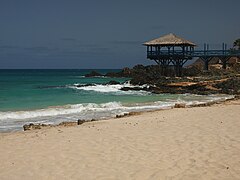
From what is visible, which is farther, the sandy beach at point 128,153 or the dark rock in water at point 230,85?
the dark rock in water at point 230,85

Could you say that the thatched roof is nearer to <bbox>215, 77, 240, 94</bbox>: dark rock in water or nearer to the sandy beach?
<bbox>215, 77, 240, 94</bbox>: dark rock in water

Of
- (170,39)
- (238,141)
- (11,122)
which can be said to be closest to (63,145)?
(238,141)

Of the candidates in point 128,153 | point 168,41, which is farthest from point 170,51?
point 128,153

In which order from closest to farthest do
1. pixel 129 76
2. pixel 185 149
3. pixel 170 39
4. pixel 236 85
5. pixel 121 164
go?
pixel 121 164, pixel 185 149, pixel 236 85, pixel 170 39, pixel 129 76

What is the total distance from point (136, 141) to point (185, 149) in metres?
1.43

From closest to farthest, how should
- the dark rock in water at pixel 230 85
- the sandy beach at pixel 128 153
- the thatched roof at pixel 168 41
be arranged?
the sandy beach at pixel 128 153
the dark rock in water at pixel 230 85
the thatched roof at pixel 168 41

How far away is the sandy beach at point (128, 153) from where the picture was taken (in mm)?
6031

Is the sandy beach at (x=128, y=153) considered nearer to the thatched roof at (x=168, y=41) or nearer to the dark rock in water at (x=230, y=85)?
the dark rock in water at (x=230, y=85)

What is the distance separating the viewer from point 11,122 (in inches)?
566

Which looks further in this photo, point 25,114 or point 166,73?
point 166,73

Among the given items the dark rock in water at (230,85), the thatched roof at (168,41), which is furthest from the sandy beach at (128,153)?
the thatched roof at (168,41)

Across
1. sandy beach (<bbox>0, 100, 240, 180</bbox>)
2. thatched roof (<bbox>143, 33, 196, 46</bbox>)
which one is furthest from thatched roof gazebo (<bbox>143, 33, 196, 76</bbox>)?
sandy beach (<bbox>0, 100, 240, 180</bbox>)

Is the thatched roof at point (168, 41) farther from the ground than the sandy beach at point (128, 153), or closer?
farther from the ground

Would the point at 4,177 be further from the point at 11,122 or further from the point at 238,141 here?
the point at 11,122
